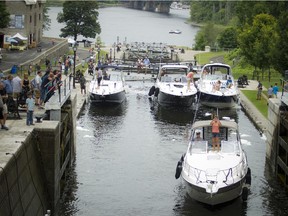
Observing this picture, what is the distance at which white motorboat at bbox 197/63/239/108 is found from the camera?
57875 mm

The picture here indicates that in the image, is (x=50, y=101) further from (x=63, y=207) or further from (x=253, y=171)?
(x=253, y=171)

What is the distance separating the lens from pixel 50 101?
106 feet

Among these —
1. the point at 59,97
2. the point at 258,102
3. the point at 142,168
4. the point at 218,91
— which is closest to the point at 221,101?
the point at 218,91

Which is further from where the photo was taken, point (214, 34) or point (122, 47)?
point (214, 34)

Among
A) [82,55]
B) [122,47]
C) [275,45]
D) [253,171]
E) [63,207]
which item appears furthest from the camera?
[122,47]

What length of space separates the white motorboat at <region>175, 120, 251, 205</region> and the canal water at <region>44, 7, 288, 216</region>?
0.70m

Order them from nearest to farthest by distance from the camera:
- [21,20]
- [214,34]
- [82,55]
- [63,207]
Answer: [63,207]
[21,20]
[82,55]
[214,34]

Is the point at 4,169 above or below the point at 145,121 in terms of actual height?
above

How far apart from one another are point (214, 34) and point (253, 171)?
90124mm

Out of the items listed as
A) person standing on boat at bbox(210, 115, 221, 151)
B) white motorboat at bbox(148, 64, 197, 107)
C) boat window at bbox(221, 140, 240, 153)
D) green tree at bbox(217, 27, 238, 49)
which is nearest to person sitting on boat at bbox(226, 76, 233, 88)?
white motorboat at bbox(148, 64, 197, 107)

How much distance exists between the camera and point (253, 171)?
3847cm

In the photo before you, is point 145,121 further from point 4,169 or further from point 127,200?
point 4,169

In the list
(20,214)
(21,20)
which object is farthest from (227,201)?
(21,20)

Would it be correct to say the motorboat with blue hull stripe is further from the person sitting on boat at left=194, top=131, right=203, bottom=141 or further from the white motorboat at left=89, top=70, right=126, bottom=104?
the person sitting on boat at left=194, top=131, right=203, bottom=141
